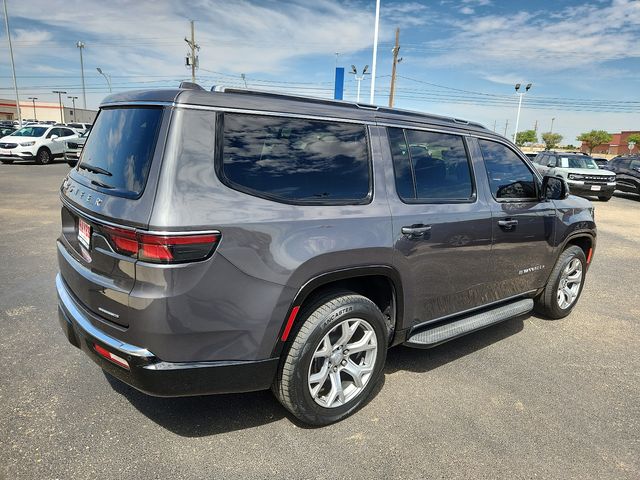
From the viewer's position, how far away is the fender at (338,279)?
2453mm

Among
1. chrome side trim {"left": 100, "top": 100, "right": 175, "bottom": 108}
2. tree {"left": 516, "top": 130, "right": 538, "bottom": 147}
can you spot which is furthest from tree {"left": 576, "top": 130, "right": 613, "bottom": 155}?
chrome side trim {"left": 100, "top": 100, "right": 175, "bottom": 108}

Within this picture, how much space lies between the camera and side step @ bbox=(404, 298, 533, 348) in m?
3.18

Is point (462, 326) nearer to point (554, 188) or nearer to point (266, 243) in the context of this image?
point (554, 188)

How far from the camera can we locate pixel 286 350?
8.39 feet

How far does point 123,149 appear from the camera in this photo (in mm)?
2494

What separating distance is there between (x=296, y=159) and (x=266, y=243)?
0.55 meters

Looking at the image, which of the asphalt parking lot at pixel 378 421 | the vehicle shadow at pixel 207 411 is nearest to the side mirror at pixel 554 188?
the asphalt parking lot at pixel 378 421

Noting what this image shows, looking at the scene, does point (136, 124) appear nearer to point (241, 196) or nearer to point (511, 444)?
point (241, 196)

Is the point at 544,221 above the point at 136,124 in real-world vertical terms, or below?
below

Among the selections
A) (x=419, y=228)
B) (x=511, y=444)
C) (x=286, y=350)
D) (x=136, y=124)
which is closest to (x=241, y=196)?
(x=136, y=124)

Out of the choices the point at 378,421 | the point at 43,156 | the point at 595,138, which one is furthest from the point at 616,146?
the point at 378,421

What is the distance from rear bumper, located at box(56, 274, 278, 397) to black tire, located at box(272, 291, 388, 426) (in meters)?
0.11

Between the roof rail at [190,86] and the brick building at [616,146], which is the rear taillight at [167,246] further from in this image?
the brick building at [616,146]

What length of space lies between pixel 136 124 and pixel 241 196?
0.74 m
